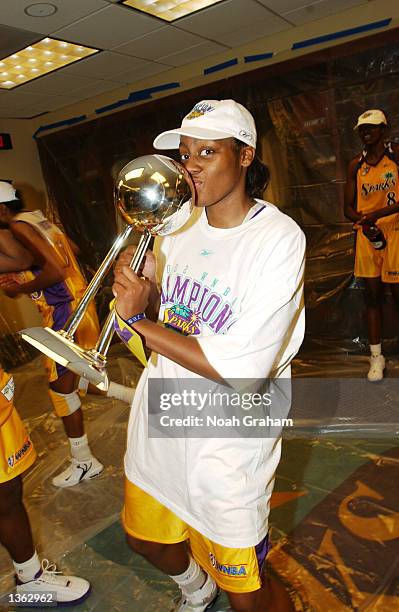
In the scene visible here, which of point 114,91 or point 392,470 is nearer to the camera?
point 392,470

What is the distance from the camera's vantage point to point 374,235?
3330mm

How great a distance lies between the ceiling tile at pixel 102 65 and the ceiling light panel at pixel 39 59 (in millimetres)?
93

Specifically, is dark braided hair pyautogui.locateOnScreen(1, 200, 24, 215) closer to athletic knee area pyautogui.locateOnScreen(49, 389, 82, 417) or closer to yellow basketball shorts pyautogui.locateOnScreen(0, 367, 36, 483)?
athletic knee area pyautogui.locateOnScreen(49, 389, 82, 417)

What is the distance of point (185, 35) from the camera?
3539mm

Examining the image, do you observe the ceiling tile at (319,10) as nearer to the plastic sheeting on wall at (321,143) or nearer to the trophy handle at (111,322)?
the plastic sheeting on wall at (321,143)

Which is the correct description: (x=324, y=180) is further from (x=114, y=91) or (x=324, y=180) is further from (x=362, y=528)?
(x=362, y=528)

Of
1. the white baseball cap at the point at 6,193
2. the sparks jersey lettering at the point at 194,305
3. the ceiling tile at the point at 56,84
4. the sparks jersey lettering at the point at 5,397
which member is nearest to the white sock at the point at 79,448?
the sparks jersey lettering at the point at 5,397

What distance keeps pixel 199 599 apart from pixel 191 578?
128mm

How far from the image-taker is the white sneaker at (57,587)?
1766mm

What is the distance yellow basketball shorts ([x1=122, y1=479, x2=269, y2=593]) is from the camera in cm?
121

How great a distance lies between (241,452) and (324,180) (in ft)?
10.2

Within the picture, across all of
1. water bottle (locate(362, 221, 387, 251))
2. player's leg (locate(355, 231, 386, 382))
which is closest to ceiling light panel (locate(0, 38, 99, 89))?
water bottle (locate(362, 221, 387, 251))

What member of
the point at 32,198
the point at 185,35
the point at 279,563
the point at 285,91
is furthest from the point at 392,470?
the point at 32,198

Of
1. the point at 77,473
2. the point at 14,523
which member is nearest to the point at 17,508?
the point at 14,523
